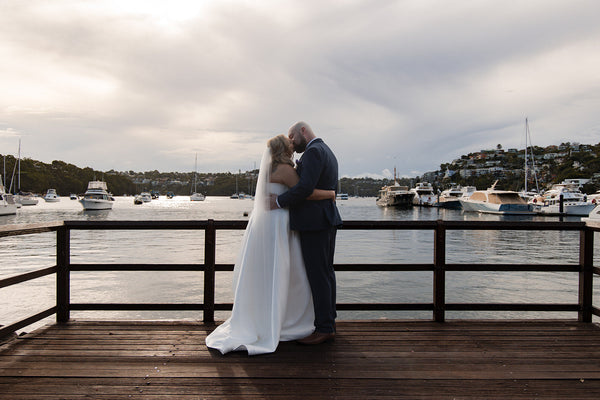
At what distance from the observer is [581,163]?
121 metres

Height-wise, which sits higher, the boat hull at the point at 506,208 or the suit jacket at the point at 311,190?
the suit jacket at the point at 311,190

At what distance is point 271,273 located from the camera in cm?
340

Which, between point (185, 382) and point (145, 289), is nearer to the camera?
point (185, 382)

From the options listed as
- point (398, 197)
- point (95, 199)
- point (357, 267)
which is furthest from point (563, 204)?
point (95, 199)

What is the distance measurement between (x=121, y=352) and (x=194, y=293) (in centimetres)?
944

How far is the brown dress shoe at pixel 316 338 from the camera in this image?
3354 mm

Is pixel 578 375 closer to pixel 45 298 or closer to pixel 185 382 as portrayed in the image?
pixel 185 382

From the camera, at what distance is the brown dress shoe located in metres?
3.35

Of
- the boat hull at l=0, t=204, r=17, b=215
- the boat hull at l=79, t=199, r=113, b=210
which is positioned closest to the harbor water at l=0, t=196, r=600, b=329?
the boat hull at l=0, t=204, r=17, b=215

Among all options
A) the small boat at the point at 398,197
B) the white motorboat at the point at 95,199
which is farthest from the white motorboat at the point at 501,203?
the white motorboat at the point at 95,199


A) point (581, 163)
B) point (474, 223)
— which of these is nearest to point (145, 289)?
point (474, 223)

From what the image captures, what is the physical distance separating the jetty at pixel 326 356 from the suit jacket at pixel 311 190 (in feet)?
1.99

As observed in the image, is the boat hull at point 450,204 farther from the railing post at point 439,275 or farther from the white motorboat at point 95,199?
the railing post at point 439,275

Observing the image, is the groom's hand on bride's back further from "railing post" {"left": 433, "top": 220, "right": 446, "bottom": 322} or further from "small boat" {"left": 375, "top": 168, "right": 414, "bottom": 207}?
"small boat" {"left": 375, "top": 168, "right": 414, "bottom": 207}
